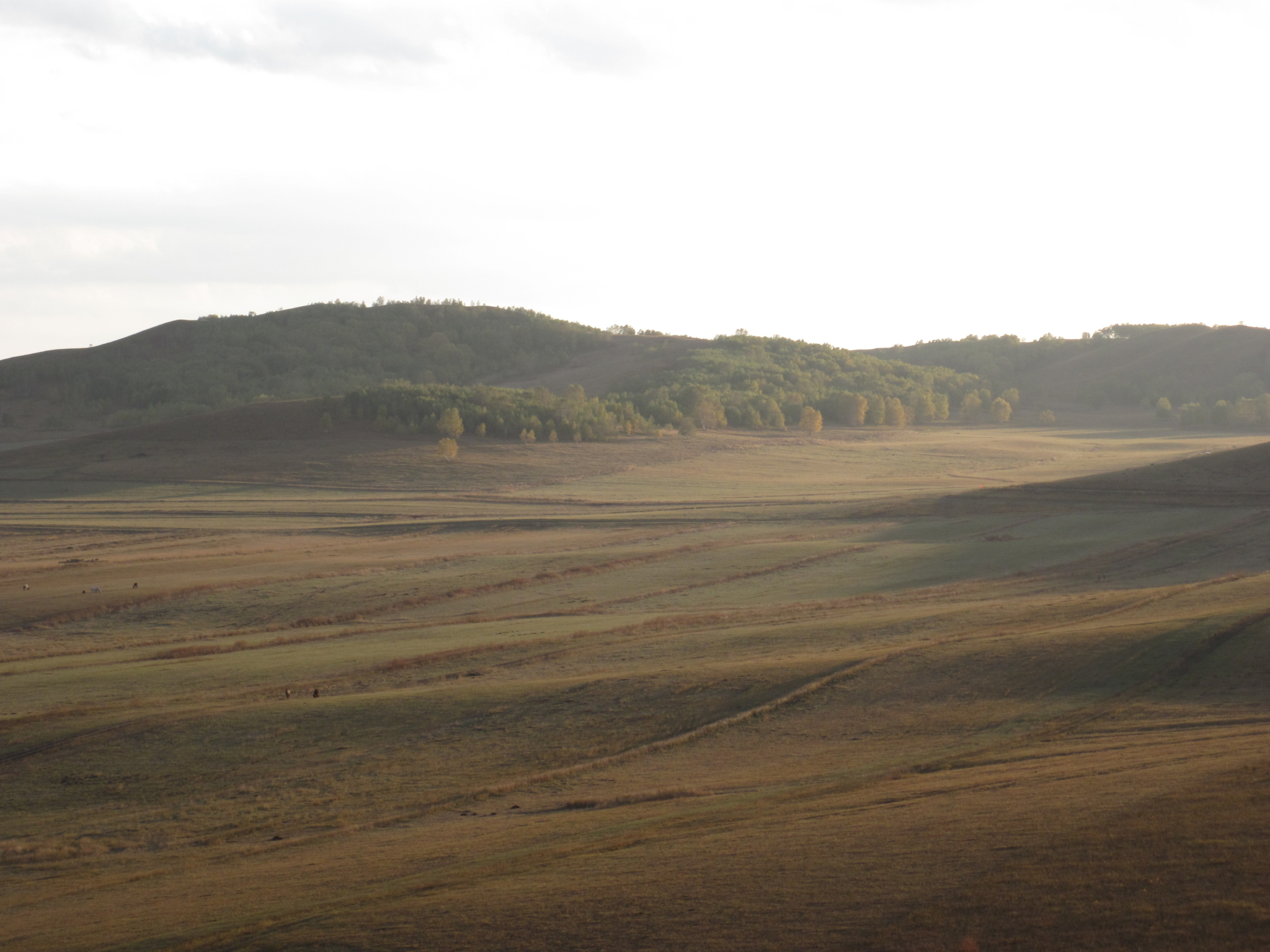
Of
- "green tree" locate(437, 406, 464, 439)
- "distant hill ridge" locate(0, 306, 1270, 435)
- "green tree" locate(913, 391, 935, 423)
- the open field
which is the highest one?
"distant hill ridge" locate(0, 306, 1270, 435)

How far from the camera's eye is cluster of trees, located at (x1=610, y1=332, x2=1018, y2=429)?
384 ft

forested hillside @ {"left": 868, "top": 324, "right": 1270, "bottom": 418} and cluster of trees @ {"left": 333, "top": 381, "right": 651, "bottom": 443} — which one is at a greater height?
forested hillside @ {"left": 868, "top": 324, "right": 1270, "bottom": 418}

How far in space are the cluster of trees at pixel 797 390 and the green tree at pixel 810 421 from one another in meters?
2.92

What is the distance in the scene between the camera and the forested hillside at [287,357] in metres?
141

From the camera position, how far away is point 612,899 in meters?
9.75

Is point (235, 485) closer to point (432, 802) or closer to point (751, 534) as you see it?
point (751, 534)

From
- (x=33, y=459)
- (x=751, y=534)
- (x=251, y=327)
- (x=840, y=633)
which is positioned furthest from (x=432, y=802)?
(x=251, y=327)

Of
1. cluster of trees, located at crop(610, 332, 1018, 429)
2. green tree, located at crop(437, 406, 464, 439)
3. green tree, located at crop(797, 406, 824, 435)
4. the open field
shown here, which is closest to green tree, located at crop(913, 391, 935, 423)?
cluster of trees, located at crop(610, 332, 1018, 429)

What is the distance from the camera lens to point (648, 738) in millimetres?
19328

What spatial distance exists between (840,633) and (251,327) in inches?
6502

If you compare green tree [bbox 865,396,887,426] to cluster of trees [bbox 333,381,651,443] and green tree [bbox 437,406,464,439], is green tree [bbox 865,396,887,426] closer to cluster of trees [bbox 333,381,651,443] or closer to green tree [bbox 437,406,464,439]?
cluster of trees [bbox 333,381,651,443]

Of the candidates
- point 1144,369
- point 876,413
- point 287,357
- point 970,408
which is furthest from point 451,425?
point 1144,369

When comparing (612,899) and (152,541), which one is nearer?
(612,899)

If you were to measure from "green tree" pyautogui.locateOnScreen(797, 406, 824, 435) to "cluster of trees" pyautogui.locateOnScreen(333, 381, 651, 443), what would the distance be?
73.3ft
